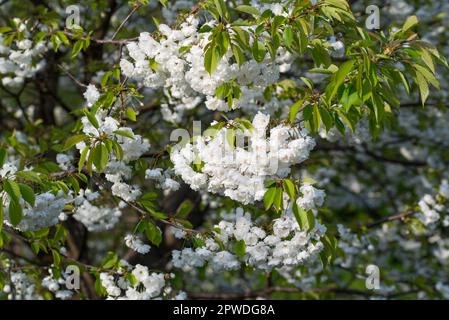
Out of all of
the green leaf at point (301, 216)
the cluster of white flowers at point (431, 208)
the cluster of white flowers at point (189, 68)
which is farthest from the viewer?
the cluster of white flowers at point (431, 208)

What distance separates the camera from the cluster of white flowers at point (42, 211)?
9.30ft

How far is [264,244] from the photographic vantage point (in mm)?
3326

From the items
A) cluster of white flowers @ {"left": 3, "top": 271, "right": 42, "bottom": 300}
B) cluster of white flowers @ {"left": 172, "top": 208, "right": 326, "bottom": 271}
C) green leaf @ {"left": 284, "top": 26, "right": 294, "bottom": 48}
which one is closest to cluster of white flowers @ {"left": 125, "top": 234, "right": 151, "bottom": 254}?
cluster of white flowers @ {"left": 172, "top": 208, "right": 326, "bottom": 271}

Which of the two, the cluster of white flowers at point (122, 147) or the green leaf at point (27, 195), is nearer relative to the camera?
the green leaf at point (27, 195)

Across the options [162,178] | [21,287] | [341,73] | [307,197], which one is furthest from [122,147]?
[21,287]

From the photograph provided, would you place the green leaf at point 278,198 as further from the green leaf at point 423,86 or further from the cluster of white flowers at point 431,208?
the cluster of white flowers at point 431,208

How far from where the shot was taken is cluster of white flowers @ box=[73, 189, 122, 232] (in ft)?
13.4

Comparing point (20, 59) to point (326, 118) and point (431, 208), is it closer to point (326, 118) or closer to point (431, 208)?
point (326, 118)

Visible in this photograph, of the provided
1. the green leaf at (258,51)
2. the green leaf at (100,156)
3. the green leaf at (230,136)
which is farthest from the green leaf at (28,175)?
the green leaf at (258,51)

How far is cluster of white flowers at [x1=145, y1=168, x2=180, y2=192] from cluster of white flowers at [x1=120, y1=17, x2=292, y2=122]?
0.43 meters

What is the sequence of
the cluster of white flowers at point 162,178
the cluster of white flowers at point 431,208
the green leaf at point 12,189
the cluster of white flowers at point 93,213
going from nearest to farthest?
the green leaf at point 12,189, the cluster of white flowers at point 162,178, the cluster of white flowers at point 93,213, the cluster of white flowers at point 431,208

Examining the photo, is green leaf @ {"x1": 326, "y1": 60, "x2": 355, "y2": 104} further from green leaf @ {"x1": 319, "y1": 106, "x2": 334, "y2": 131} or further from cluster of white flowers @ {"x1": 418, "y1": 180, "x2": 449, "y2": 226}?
cluster of white flowers @ {"x1": 418, "y1": 180, "x2": 449, "y2": 226}

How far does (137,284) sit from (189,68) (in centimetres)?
131

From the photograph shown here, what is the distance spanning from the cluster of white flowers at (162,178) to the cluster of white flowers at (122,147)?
11cm
